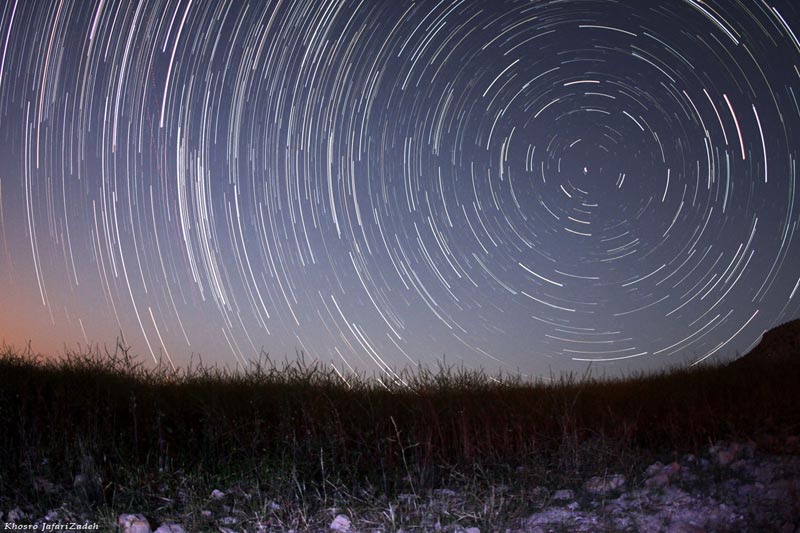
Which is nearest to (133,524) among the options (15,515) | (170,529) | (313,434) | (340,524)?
(170,529)

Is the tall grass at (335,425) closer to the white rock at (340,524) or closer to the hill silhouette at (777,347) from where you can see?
the white rock at (340,524)

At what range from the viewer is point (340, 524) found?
4.21m

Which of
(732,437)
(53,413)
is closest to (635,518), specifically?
(732,437)

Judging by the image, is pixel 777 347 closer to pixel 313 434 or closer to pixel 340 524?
pixel 313 434

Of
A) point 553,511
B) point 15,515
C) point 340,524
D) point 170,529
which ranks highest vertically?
point 15,515

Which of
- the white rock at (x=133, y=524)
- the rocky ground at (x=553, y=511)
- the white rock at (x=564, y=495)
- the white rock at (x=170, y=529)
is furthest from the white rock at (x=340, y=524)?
the white rock at (x=564, y=495)

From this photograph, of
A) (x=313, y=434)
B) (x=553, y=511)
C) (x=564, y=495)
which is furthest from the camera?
(x=313, y=434)

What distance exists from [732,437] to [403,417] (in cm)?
333

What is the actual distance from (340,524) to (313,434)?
2.10 m

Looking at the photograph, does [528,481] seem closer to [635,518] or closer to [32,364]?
[635,518]

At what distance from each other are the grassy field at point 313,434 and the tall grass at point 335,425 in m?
0.02

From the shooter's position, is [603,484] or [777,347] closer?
[603,484]

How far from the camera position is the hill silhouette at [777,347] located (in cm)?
1533

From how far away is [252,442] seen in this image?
20.3 feet
